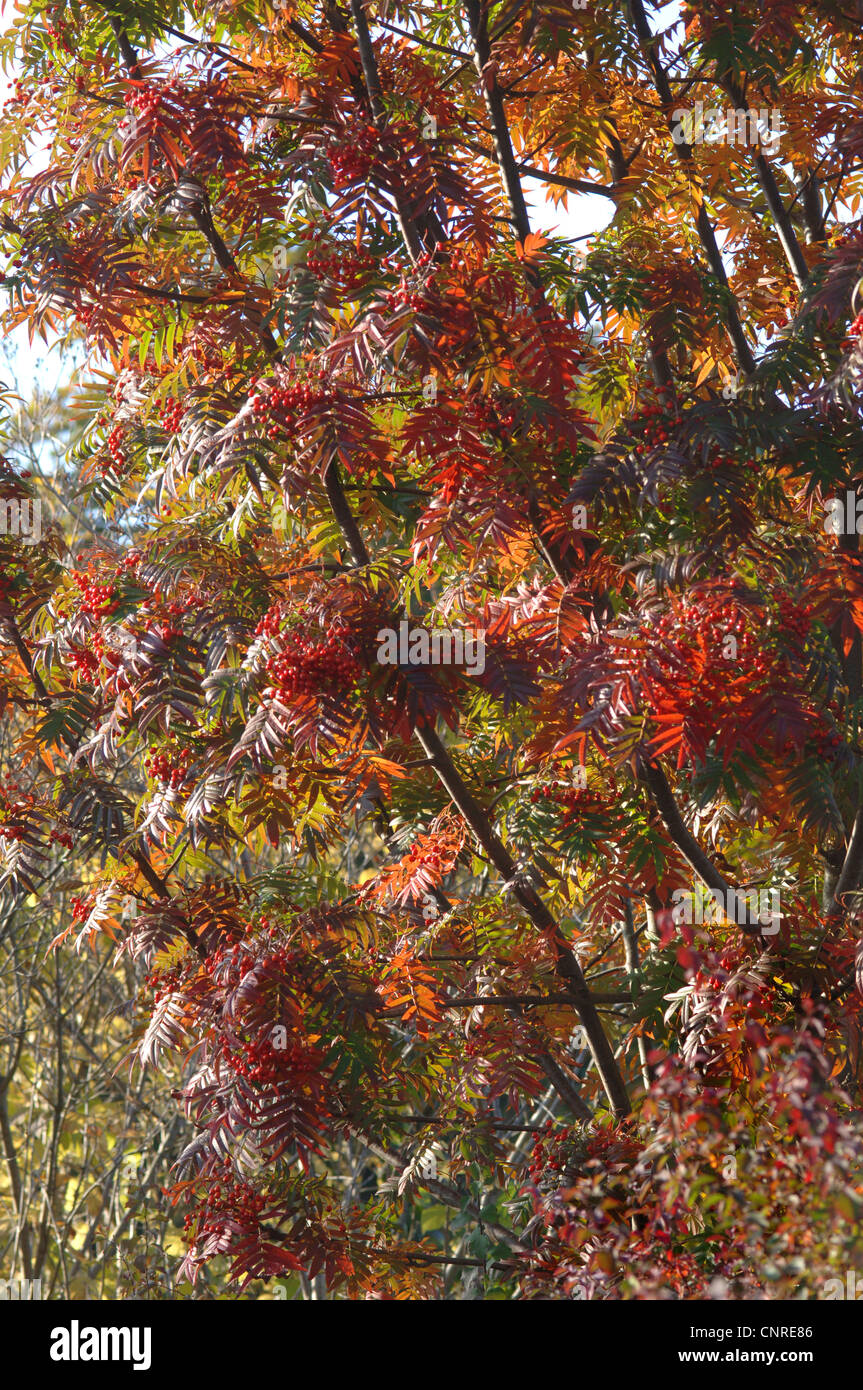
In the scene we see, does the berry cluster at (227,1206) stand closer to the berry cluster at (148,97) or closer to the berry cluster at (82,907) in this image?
the berry cluster at (82,907)

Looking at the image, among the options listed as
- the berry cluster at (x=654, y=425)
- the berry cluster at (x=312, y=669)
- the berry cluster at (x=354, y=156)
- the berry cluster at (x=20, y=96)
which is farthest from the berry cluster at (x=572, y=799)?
the berry cluster at (x=20, y=96)

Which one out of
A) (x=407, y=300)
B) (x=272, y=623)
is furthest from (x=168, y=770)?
(x=407, y=300)

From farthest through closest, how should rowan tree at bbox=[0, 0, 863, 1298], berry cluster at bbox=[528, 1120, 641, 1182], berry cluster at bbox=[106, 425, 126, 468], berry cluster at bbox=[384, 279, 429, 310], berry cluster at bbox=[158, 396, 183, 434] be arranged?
1. berry cluster at bbox=[106, 425, 126, 468]
2. berry cluster at bbox=[158, 396, 183, 434]
3. berry cluster at bbox=[528, 1120, 641, 1182]
4. rowan tree at bbox=[0, 0, 863, 1298]
5. berry cluster at bbox=[384, 279, 429, 310]

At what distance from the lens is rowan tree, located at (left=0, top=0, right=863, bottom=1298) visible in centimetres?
329

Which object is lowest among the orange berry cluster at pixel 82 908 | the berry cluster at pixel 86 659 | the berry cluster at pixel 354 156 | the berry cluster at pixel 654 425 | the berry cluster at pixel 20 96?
the orange berry cluster at pixel 82 908

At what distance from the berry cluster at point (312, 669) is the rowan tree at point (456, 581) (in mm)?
10

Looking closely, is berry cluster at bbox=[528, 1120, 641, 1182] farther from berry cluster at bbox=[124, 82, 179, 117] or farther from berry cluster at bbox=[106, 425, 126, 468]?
berry cluster at bbox=[124, 82, 179, 117]

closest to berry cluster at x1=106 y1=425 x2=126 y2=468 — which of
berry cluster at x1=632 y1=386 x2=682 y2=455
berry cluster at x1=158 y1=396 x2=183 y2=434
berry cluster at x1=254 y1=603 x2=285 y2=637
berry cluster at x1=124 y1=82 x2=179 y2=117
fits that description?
berry cluster at x1=158 y1=396 x2=183 y2=434

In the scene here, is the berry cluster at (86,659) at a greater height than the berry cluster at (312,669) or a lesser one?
greater

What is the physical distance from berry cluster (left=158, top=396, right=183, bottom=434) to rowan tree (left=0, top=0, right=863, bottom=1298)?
0.13 metres

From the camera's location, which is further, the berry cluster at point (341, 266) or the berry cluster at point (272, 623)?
the berry cluster at point (341, 266)

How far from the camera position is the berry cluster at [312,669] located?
3.25 meters

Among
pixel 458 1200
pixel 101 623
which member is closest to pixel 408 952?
pixel 458 1200

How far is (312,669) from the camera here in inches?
128
